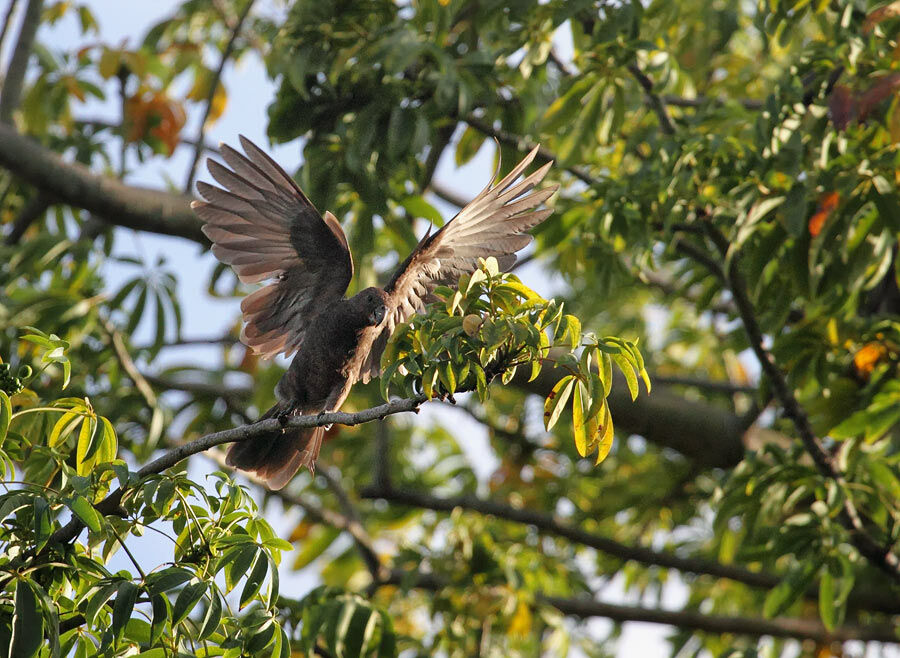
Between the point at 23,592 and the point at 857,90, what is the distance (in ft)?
8.53

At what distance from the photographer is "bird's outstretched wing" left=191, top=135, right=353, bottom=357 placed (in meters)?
2.74

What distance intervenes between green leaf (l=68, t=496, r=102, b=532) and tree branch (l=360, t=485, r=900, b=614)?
2.42 m

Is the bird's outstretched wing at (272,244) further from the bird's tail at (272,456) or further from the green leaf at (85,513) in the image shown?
the green leaf at (85,513)

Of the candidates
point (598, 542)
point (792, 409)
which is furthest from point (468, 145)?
point (598, 542)

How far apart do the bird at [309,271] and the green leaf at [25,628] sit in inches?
40.3

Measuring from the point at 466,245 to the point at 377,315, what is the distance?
321 mm

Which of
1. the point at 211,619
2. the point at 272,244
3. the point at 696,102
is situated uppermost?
the point at 696,102

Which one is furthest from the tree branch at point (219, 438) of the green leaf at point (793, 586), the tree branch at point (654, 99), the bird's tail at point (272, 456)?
the green leaf at point (793, 586)

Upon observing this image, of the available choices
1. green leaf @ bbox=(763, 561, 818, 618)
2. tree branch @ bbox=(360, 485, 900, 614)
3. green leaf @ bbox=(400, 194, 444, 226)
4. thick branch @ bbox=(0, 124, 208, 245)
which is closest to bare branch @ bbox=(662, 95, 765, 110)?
green leaf @ bbox=(400, 194, 444, 226)

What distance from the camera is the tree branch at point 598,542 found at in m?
4.17

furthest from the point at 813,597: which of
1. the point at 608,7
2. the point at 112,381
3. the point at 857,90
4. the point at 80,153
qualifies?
the point at 80,153

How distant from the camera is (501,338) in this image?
188cm

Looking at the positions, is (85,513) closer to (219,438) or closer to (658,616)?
(219,438)

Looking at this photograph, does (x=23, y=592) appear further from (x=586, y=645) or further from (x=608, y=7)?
(x=586, y=645)
